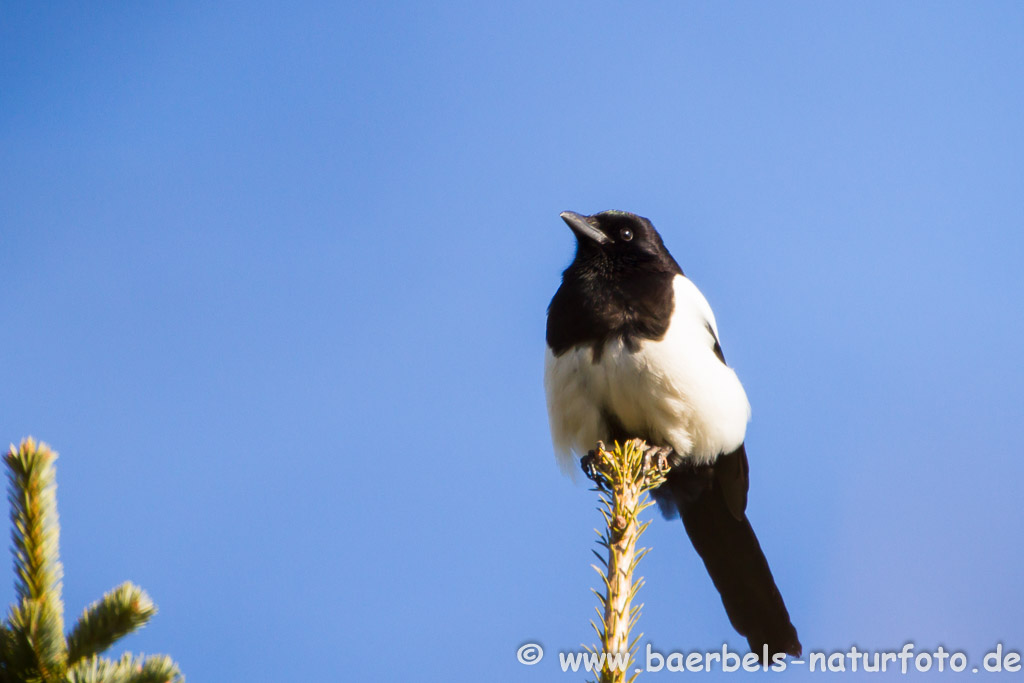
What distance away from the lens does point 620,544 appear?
2303 mm

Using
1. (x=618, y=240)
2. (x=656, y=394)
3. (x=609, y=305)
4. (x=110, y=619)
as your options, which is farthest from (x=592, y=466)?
(x=110, y=619)

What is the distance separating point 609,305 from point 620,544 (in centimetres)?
165

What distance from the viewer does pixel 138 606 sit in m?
1.22

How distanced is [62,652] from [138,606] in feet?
0.38

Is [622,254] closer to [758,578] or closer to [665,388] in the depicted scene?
[665,388]

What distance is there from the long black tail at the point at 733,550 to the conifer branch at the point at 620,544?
1.03 m

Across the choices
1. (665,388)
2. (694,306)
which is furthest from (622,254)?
(665,388)

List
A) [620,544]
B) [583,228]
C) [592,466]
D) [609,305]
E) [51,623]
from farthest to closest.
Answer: [583,228]
[609,305]
[592,466]
[620,544]
[51,623]

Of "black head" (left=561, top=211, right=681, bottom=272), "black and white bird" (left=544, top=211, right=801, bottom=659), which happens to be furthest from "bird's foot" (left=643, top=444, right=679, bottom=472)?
"black head" (left=561, top=211, right=681, bottom=272)

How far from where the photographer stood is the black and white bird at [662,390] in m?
3.68

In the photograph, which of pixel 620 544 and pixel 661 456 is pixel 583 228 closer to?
pixel 661 456

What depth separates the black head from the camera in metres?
4.23

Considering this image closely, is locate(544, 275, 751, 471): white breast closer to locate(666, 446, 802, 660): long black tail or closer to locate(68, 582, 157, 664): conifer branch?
locate(666, 446, 802, 660): long black tail

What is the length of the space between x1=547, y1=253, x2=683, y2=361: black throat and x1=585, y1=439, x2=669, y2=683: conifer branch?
0.66 metres
